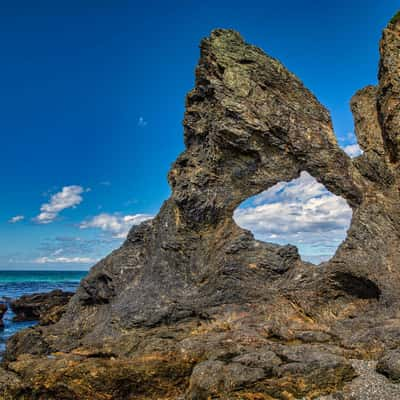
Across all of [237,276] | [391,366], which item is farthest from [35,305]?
[391,366]

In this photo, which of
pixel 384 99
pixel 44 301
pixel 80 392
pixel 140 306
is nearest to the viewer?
pixel 80 392

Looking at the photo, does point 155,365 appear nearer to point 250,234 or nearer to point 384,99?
point 250,234

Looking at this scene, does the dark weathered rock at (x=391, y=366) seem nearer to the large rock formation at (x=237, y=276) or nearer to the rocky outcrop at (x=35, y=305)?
the large rock formation at (x=237, y=276)

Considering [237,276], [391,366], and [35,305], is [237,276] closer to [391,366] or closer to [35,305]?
[391,366]

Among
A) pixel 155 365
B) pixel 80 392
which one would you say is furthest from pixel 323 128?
pixel 80 392

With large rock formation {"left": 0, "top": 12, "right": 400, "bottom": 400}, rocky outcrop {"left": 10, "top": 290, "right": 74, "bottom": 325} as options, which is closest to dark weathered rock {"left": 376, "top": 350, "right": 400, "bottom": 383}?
large rock formation {"left": 0, "top": 12, "right": 400, "bottom": 400}

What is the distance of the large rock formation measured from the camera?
11273mm

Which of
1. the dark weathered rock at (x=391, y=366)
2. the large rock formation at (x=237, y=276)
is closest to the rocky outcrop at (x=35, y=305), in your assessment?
the large rock formation at (x=237, y=276)

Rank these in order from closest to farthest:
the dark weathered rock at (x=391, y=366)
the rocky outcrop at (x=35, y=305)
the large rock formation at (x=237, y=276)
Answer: the dark weathered rock at (x=391, y=366), the large rock formation at (x=237, y=276), the rocky outcrop at (x=35, y=305)

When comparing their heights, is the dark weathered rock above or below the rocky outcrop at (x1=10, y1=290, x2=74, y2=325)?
above

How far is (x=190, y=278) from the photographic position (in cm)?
1684

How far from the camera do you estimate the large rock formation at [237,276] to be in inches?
444

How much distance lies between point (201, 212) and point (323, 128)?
760 cm

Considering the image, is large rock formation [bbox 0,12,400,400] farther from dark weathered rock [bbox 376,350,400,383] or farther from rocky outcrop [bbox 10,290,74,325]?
rocky outcrop [bbox 10,290,74,325]
